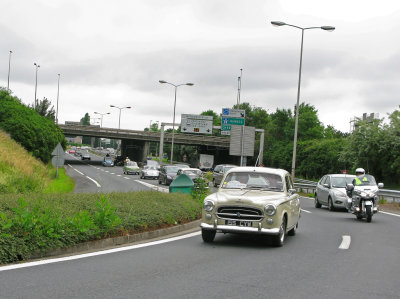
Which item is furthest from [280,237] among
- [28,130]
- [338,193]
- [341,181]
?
[28,130]

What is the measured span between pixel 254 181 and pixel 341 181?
11.8m

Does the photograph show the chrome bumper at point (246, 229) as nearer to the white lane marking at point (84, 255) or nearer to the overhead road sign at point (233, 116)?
the white lane marking at point (84, 255)

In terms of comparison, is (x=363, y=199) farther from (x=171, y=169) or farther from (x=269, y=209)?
(x=171, y=169)

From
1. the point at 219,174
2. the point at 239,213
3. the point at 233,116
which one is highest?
the point at 233,116

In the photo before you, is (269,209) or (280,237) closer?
(269,209)

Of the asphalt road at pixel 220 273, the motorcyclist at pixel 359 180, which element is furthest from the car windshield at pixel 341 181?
the asphalt road at pixel 220 273

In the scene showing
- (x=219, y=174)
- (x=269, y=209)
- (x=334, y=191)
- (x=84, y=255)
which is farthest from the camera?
(x=219, y=174)

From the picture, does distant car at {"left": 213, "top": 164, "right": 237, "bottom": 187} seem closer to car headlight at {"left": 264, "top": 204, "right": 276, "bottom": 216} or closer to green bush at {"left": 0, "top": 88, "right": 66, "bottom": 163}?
green bush at {"left": 0, "top": 88, "right": 66, "bottom": 163}

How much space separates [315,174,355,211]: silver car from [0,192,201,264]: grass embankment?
9342 millimetres

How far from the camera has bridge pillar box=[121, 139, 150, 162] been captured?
95.6 meters

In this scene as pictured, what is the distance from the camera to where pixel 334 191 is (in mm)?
21438

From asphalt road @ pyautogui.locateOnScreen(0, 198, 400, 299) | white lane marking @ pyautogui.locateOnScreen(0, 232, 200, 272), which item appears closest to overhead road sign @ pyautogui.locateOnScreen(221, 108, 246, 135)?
white lane marking @ pyautogui.locateOnScreen(0, 232, 200, 272)

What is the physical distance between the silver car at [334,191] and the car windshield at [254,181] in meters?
10.4

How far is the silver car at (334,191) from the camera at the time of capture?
21250mm
